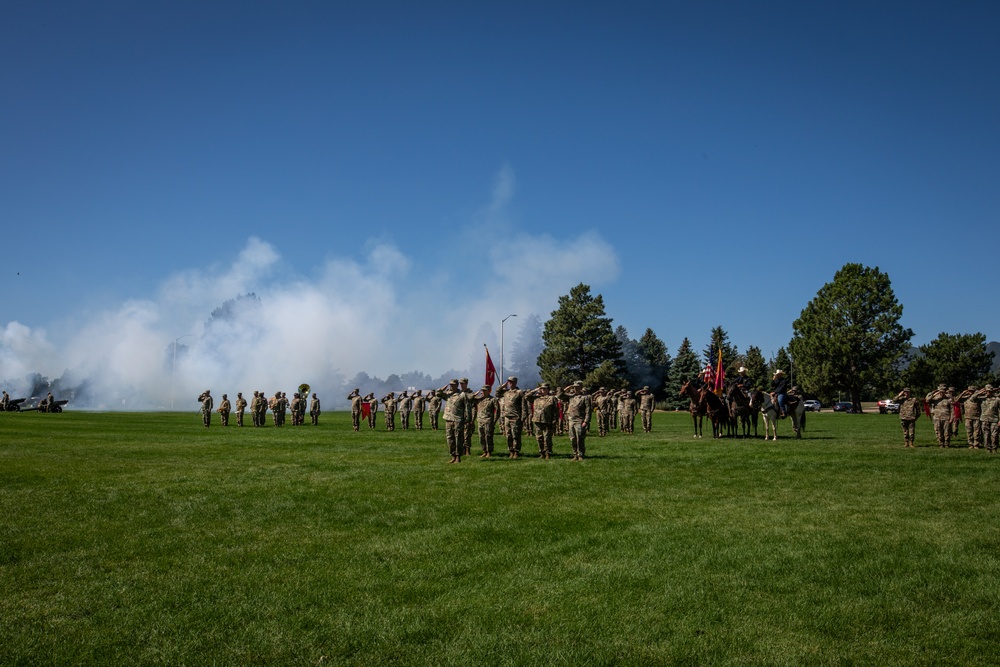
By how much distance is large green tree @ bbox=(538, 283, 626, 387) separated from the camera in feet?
294

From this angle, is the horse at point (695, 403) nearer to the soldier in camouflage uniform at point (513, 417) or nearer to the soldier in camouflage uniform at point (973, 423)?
the soldier in camouflage uniform at point (973, 423)

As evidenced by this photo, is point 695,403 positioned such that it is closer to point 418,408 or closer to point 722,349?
point 418,408

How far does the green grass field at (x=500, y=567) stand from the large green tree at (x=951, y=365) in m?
73.1

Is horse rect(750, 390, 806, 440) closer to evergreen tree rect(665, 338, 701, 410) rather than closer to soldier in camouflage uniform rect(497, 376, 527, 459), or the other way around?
soldier in camouflage uniform rect(497, 376, 527, 459)

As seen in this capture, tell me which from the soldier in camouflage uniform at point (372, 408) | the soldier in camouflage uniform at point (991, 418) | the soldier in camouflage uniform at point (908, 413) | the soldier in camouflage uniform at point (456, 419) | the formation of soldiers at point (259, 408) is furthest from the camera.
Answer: the soldier in camouflage uniform at point (372, 408)

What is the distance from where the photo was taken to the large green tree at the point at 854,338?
264 ft

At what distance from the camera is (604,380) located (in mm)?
86688

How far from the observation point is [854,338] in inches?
3187

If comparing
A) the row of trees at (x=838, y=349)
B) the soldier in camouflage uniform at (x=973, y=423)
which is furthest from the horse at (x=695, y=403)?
the row of trees at (x=838, y=349)

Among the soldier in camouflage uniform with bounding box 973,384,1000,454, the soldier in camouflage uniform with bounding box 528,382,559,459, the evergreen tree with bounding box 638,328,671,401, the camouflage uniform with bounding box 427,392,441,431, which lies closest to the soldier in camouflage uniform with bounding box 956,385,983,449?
the soldier in camouflage uniform with bounding box 973,384,1000,454

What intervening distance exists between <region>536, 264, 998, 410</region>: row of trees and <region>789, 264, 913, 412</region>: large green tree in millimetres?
100

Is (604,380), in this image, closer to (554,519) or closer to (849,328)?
(849,328)

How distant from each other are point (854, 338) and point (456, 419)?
71998 millimetres

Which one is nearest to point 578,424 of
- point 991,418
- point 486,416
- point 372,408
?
point 486,416
